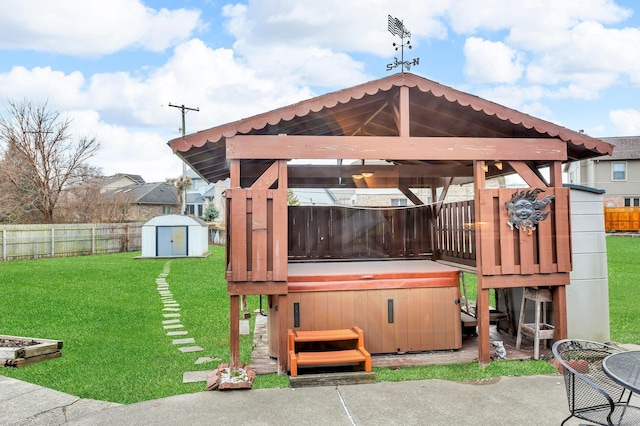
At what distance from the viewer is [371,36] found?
1160cm

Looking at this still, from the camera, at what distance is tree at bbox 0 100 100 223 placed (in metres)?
23.3

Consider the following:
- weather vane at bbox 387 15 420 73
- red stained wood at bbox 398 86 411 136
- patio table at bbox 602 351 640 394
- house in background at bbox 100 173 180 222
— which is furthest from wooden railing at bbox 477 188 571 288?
house in background at bbox 100 173 180 222

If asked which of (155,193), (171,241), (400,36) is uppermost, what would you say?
(155,193)

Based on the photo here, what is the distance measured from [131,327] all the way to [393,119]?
5289 millimetres

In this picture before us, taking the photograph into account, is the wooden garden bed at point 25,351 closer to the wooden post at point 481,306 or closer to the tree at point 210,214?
the wooden post at point 481,306

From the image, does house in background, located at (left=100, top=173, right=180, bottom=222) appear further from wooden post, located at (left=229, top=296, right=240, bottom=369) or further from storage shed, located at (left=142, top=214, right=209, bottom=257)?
wooden post, located at (left=229, top=296, right=240, bottom=369)

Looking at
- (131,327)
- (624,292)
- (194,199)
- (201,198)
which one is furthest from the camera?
(194,199)

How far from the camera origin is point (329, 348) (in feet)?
17.5

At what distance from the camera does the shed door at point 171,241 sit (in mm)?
19844

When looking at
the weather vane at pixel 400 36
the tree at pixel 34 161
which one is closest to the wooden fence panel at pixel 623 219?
the weather vane at pixel 400 36

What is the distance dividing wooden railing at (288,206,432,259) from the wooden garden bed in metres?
3.83

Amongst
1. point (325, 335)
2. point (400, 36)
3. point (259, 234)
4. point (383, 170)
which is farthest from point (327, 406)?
point (383, 170)

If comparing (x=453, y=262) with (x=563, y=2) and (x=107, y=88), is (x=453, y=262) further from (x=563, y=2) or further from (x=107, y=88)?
(x=107, y=88)

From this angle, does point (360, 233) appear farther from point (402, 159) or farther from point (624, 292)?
point (624, 292)
